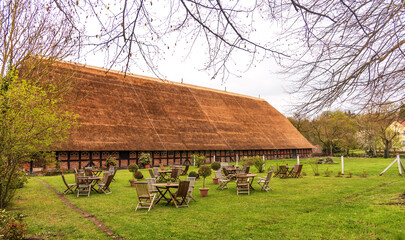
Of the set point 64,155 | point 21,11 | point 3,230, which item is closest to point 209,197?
point 3,230

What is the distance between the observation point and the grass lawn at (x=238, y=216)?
580 centimetres

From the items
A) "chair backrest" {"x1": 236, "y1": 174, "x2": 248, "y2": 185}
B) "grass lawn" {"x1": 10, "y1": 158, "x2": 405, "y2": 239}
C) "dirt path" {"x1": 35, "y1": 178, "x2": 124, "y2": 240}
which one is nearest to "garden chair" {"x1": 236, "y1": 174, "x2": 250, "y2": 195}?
"chair backrest" {"x1": 236, "y1": 174, "x2": 248, "y2": 185}

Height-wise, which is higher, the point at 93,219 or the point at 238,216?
the point at 238,216

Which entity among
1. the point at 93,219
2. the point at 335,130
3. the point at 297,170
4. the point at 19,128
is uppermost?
the point at 335,130

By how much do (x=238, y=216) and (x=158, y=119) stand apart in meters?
21.8

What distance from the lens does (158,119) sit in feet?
92.7

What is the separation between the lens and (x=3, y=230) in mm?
5512

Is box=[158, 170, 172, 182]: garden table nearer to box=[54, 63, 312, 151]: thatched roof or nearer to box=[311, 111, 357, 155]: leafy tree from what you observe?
box=[54, 63, 312, 151]: thatched roof

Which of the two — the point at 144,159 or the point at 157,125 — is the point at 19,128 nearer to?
the point at 144,159

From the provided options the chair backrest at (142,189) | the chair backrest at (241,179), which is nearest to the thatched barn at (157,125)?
the chair backrest at (142,189)

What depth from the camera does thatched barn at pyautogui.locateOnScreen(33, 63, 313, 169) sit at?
2230cm

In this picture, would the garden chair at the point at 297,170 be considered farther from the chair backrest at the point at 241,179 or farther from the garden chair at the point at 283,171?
the chair backrest at the point at 241,179

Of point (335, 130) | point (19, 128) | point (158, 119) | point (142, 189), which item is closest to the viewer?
point (19, 128)

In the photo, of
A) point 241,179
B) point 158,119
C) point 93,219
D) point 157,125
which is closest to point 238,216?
point 93,219
